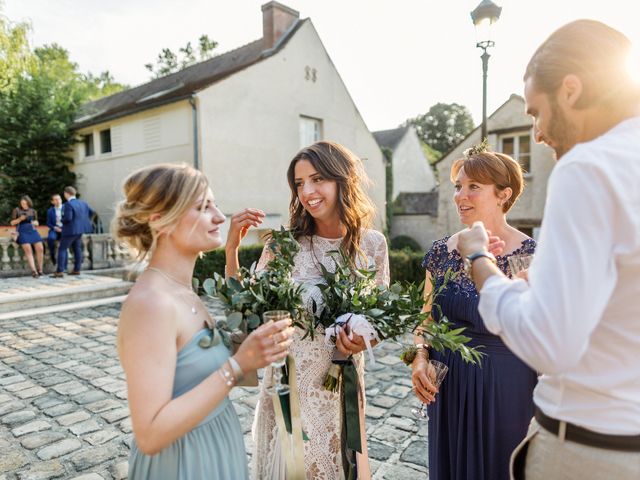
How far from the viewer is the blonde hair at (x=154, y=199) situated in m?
1.73

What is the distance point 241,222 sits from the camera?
2.66m

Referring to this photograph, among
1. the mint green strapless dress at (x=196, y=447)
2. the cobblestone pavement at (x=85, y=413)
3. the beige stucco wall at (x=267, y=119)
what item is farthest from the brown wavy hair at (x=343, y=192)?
the beige stucco wall at (x=267, y=119)

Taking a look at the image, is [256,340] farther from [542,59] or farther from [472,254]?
[542,59]

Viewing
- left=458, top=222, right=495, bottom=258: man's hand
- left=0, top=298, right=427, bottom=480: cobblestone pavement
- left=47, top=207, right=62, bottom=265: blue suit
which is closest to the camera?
left=458, top=222, right=495, bottom=258: man's hand

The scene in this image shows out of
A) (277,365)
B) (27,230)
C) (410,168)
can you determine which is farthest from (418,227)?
(277,365)

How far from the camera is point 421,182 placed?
34500 mm

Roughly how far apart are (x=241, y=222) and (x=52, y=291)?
9.37m

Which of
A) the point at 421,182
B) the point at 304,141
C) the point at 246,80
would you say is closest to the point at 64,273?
the point at 246,80

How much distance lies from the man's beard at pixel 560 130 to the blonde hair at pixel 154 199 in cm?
131

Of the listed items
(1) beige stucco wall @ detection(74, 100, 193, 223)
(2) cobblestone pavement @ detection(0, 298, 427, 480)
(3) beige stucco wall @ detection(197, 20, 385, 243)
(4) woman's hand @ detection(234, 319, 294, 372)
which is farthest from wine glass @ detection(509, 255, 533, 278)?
(1) beige stucco wall @ detection(74, 100, 193, 223)

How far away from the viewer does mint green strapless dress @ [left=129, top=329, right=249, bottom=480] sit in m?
1.65

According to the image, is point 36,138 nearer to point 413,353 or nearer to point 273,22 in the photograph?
point 273,22

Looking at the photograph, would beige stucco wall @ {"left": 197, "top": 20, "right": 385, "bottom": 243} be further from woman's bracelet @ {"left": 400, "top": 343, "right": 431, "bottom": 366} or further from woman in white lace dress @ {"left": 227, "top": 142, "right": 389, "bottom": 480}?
woman's bracelet @ {"left": 400, "top": 343, "right": 431, "bottom": 366}

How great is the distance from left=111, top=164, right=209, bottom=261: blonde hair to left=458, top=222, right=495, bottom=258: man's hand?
1.06m
